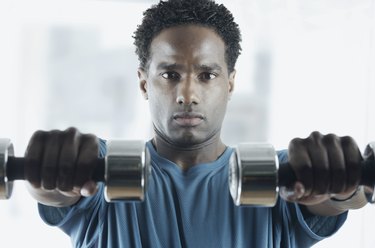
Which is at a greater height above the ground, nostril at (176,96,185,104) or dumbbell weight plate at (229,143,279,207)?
nostril at (176,96,185,104)

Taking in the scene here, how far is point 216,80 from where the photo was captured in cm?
89

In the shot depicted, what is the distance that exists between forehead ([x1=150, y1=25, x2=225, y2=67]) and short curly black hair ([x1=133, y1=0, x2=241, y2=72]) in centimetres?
1

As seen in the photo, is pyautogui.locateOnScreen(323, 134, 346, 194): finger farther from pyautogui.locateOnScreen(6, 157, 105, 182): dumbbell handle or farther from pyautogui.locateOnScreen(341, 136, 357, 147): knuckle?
pyautogui.locateOnScreen(6, 157, 105, 182): dumbbell handle

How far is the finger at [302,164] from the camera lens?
1.92 feet

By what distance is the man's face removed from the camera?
33.7 inches

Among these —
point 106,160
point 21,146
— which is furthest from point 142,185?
point 21,146

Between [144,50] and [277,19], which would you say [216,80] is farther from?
[277,19]

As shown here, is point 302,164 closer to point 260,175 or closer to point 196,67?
point 260,175

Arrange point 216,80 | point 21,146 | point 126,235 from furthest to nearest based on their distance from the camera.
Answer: point 21,146, point 216,80, point 126,235

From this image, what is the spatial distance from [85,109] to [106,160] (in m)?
1.06

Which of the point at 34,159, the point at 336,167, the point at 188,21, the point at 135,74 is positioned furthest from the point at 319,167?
the point at 135,74

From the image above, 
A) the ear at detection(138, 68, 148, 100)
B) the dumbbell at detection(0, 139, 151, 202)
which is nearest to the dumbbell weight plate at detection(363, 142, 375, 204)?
the dumbbell at detection(0, 139, 151, 202)

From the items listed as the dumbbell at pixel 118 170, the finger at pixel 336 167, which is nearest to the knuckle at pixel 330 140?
the finger at pixel 336 167

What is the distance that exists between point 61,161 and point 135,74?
1.09 metres
